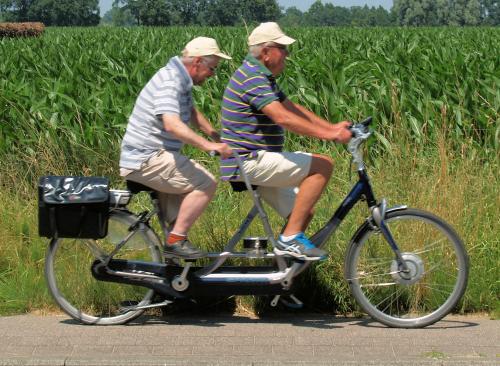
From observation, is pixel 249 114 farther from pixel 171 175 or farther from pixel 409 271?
pixel 409 271

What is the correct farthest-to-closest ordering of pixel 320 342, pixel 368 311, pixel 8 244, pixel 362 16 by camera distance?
pixel 362 16 → pixel 8 244 → pixel 368 311 → pixel 320 342

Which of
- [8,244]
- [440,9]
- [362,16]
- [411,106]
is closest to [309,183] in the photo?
[8,244]

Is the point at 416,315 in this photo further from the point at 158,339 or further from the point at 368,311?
the point at 158,339

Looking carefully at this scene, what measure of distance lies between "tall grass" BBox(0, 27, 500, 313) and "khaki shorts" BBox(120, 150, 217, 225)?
2.59 ft

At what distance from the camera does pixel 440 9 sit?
162000 mm

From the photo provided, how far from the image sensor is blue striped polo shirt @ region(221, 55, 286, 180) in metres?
5.76

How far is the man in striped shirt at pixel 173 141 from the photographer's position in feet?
19.0

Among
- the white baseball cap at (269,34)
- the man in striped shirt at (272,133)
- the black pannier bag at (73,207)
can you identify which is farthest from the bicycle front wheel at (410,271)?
the black pannier bag at (73,207)

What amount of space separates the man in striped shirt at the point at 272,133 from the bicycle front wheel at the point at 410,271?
1.16 ft

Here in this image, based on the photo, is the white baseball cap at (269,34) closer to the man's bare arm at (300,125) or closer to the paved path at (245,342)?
the man's bare arm at (300,125)

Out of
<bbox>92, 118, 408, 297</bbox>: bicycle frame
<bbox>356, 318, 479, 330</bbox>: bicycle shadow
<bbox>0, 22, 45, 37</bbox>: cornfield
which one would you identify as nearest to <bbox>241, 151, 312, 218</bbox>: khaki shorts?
<bbox>92, 118, 408, 297</bbox>: bicycle frame

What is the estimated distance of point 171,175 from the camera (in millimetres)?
5879

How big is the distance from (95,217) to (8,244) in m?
1.27

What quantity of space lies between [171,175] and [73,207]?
0.58 m
